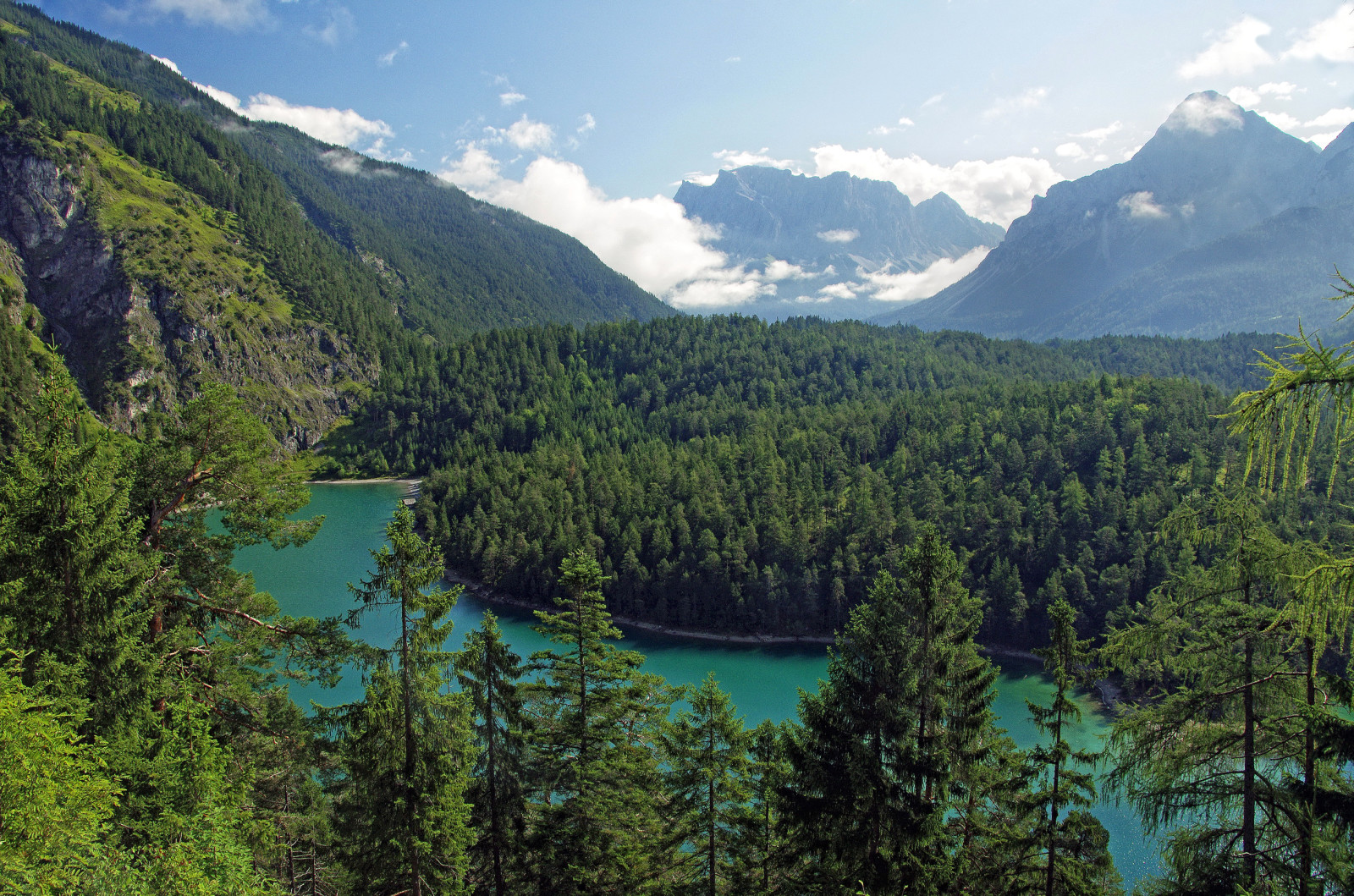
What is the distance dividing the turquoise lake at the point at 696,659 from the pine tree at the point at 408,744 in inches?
874

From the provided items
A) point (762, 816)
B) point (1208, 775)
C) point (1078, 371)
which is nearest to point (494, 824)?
point (762, 816)

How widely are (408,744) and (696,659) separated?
48.8m

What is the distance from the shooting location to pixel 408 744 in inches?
480

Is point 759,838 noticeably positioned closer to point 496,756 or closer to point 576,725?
point 576,725

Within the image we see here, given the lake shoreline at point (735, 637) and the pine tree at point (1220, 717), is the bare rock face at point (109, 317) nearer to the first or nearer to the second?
the lake shoreline at point (735, 637)

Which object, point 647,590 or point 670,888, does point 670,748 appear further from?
point 647,590

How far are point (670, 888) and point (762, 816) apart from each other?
268 centimetres

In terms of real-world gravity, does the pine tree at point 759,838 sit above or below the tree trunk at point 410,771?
below

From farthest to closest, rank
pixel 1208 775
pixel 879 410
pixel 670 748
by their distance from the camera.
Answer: pixel 879 410 → pixel 670 748 → pixel 1208 775

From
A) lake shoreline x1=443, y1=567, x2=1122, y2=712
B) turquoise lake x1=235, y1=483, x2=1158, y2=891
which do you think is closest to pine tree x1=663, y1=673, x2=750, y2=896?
turquoise lake x1=235, y1=483, x2=1158, y2=891

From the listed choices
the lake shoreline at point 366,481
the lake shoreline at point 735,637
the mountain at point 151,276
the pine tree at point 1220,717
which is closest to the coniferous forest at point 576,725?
the pine tree at point 1220,717

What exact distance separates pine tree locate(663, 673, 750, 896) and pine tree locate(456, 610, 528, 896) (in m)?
3.56

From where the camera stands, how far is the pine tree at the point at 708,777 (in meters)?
15.5

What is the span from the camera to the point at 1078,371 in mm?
153500
